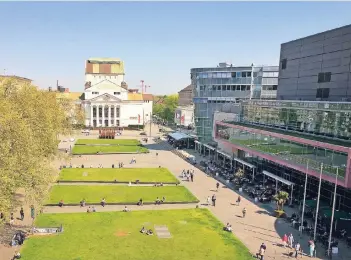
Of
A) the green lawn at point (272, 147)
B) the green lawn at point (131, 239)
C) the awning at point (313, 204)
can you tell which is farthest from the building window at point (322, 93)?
the green lawn at point (131, 239)

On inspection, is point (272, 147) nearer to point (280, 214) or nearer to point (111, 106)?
point (280, 214)

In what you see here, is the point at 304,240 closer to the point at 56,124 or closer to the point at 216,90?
the point at 56,124

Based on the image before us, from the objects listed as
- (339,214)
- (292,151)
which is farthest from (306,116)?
(339,214)

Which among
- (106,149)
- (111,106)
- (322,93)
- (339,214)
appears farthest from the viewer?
(111,106)

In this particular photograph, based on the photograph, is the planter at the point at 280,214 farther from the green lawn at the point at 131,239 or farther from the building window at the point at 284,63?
the building window at the point at 284,63

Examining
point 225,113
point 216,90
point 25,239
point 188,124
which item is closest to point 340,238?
point 25,239
